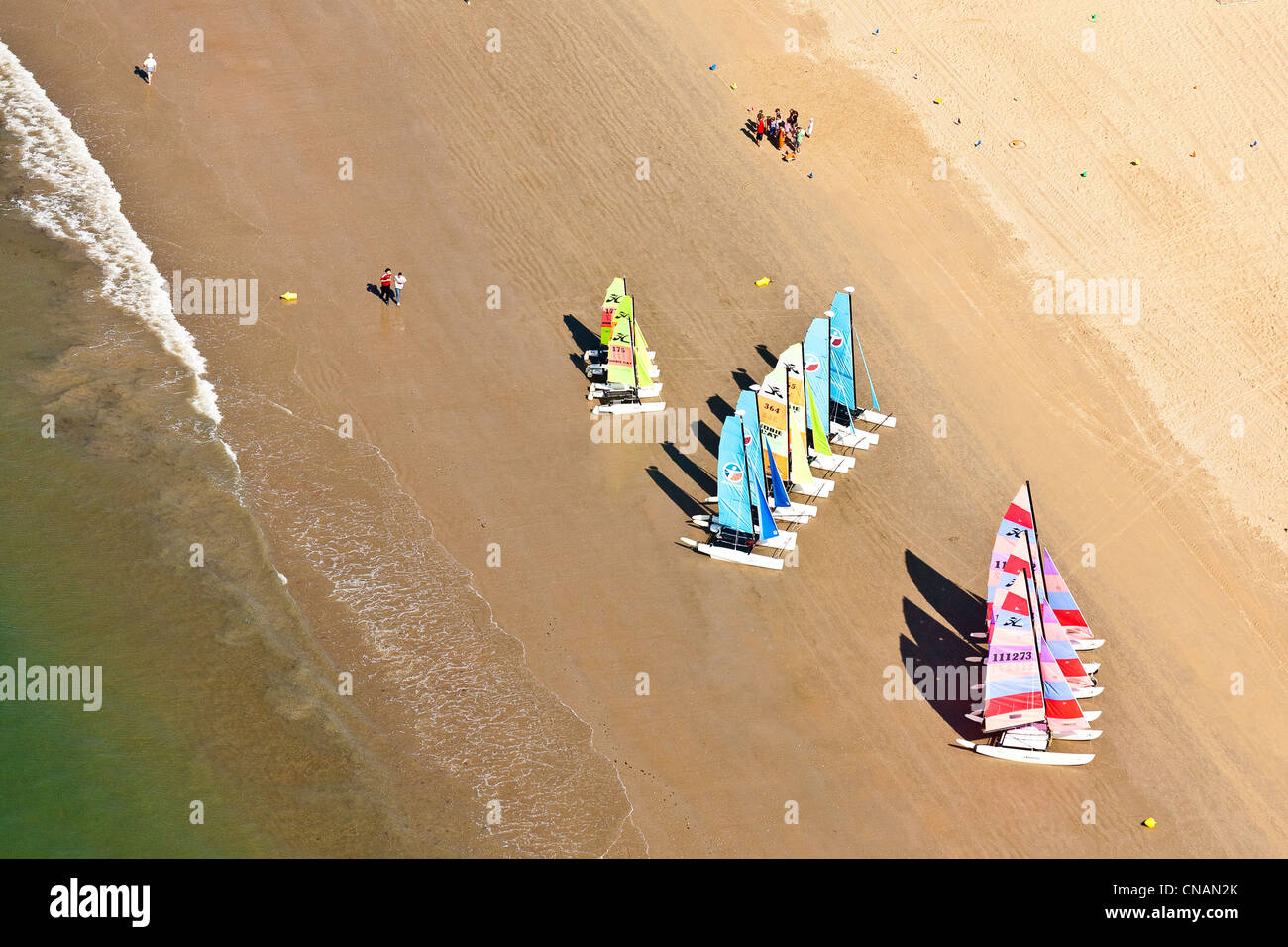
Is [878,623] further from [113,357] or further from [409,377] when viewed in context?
[113,357]

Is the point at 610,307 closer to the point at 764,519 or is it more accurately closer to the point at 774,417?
the point at 774,417

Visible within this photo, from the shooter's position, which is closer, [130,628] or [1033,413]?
[130,628]

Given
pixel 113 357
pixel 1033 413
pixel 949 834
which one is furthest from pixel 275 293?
pixel 949 834

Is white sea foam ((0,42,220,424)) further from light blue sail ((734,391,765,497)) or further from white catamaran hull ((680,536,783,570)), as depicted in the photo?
light blue sail ((734,391,765,497))

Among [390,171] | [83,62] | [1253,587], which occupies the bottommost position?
[1253,587]

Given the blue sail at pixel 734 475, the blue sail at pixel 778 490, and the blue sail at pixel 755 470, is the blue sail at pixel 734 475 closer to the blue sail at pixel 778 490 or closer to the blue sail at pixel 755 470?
the blue sail at pixel 755 470

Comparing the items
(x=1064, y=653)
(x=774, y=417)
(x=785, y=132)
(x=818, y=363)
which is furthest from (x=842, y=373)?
(x=785, y=132)

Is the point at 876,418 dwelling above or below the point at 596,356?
below
